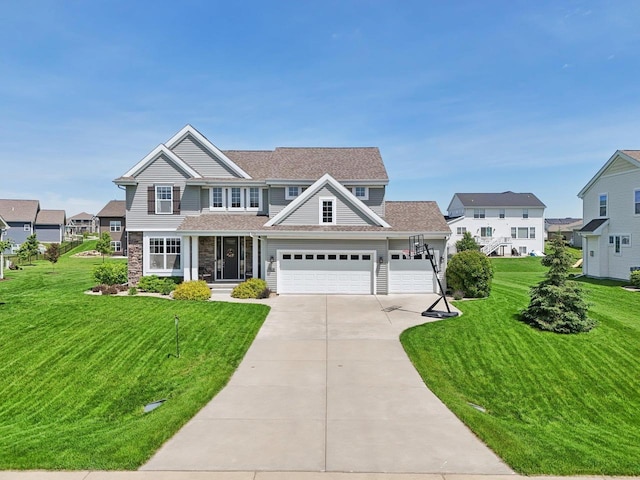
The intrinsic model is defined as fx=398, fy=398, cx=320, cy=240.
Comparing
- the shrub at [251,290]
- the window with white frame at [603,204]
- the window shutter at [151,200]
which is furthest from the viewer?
the window with white frame at [603,204]

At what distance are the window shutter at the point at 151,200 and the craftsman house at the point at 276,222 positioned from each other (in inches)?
2.2

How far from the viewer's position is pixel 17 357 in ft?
38.0

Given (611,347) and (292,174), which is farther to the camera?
(292,174)

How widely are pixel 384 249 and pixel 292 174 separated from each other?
703 cm

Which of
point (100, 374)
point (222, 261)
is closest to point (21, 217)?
point (222, 261)

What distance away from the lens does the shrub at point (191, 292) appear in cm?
1877

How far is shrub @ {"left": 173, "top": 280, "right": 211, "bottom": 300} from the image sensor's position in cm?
1877

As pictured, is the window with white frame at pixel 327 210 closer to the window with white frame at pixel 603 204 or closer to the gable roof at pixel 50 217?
the window with white frame at pixel 603 204

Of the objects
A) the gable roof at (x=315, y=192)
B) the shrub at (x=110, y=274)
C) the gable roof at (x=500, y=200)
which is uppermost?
the gable roof at (x=500, y=200)

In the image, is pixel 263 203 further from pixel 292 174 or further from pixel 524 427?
pixel 524 427

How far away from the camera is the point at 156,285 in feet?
67.8

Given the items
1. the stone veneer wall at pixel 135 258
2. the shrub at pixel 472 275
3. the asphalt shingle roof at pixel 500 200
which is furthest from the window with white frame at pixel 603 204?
the stone veneer wall at pixel 135 258

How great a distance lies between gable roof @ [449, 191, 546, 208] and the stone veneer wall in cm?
3977

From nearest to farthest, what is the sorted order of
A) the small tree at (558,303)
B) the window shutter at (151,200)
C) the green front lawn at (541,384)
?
1. the green front lawn at (541,384)
2. the small tree at (558,303)
3. the window shutter at (151,200)
